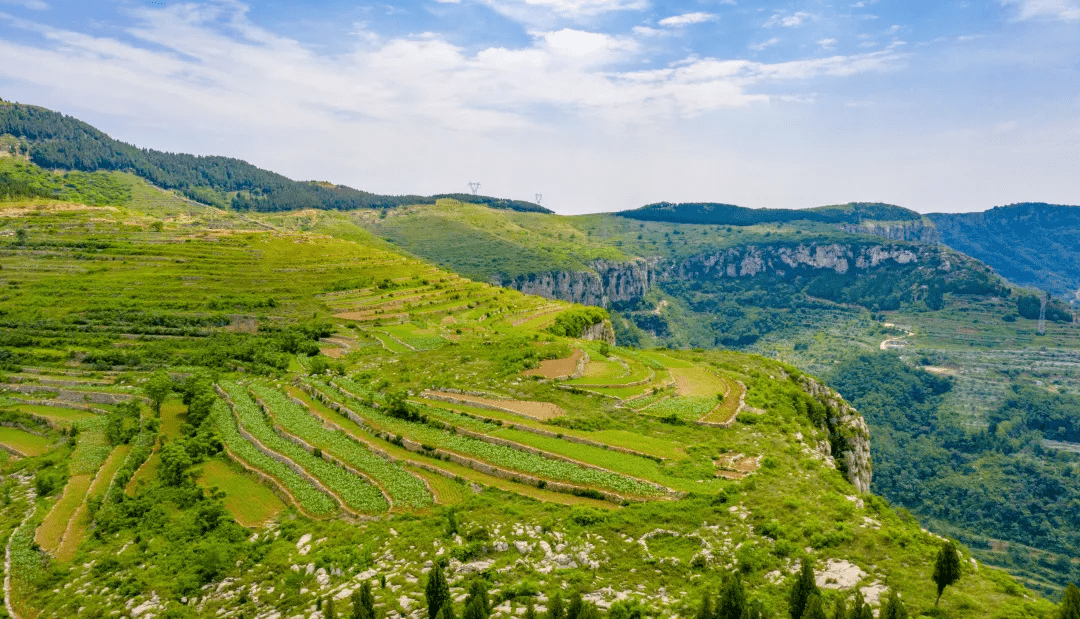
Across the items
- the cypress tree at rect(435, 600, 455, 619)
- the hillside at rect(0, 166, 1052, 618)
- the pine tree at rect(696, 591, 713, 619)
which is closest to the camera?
the pine tree at rect(696, 591, 713, 619)

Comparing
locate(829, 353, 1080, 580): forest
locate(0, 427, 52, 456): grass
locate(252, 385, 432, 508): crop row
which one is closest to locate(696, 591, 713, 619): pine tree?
locate(252, 385, 432, 508): crop row

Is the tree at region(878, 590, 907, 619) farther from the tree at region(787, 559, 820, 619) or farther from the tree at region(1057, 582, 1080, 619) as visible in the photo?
the tree at region(1057, 582, 1080, 619)

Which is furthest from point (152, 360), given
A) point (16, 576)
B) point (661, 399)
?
point (661, 399)

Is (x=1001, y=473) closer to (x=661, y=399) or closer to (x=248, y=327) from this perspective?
(x=661, y=399)

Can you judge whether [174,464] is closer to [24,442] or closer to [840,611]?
[24,442]

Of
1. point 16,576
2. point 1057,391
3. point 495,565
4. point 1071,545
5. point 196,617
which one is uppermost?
point 495,565

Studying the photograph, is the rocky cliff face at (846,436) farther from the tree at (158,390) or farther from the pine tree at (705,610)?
the tree at (158,390)

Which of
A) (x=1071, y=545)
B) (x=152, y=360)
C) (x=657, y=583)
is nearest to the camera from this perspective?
(x=657, y=583)
